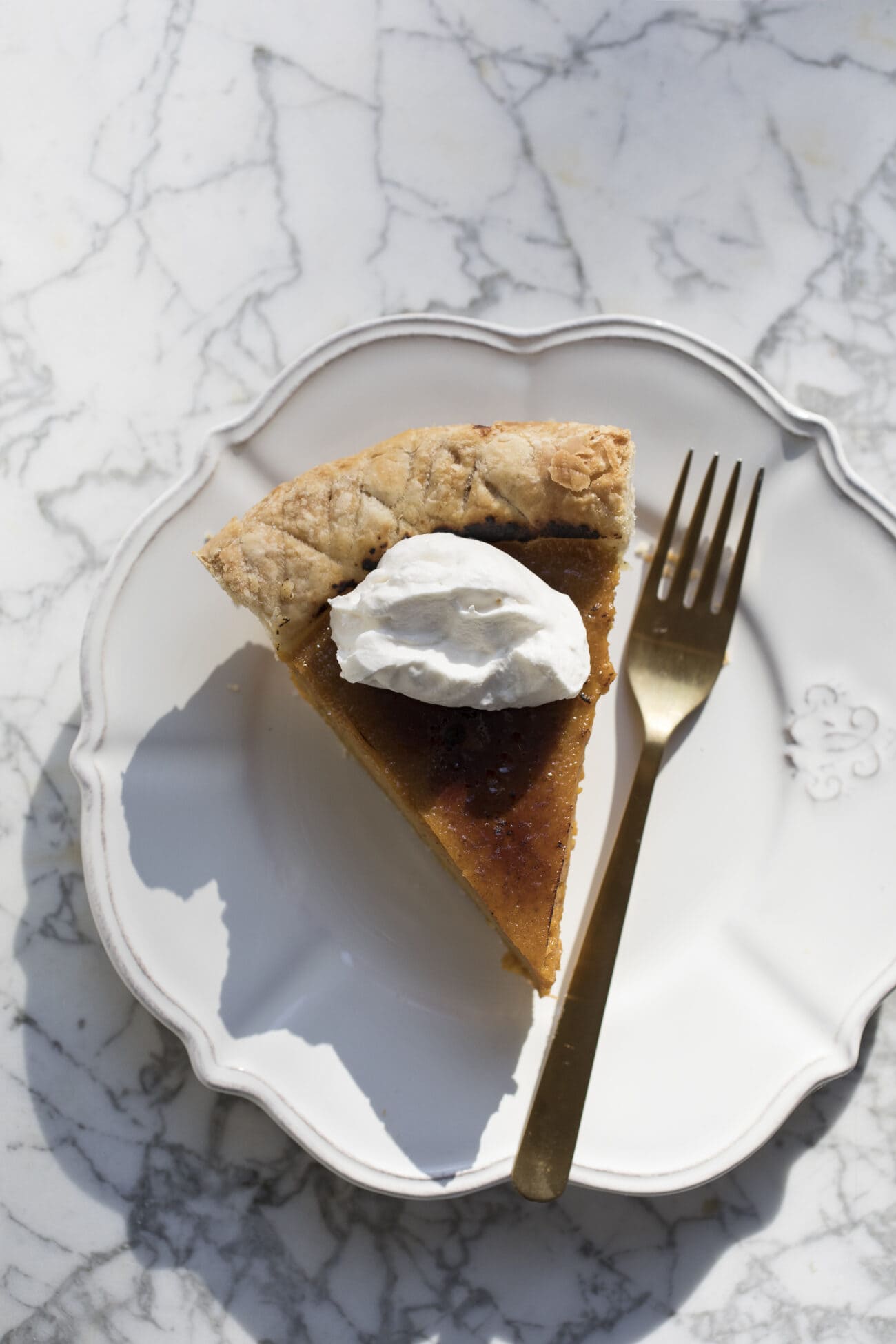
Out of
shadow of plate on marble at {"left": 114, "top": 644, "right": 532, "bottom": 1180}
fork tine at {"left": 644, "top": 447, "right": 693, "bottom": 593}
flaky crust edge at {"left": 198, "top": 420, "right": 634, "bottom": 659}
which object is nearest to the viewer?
flaky crust edge at {"left": 198, "top": 420, "right": 634, "bottom": 659}

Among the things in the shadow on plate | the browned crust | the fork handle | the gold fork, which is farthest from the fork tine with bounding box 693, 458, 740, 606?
the shadow on plate

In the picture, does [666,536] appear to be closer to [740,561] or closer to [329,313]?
[740,561]

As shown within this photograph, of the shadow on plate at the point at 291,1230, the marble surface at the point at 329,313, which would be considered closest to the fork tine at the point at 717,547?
the marble surface at the point at 329,313

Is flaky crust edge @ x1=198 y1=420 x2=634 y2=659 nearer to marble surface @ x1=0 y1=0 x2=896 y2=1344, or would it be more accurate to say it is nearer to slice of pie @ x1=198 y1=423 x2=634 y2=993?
slice of pie @ x1=198 y1=423 x2=634 y2=993

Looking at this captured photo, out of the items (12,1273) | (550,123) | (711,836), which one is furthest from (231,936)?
(550,123)

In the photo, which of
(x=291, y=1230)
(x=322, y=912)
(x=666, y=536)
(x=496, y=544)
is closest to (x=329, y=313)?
(x=496, y=544)

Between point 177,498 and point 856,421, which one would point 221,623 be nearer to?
point 177,498

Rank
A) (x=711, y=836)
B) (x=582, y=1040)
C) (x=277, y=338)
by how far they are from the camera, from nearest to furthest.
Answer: (x=582, y=1040) < (x=711, y=836) < (x=277, y=338)
